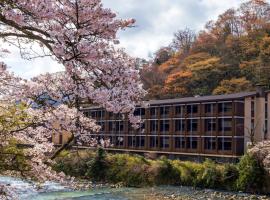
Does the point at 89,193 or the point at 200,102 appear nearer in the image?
the point at 89,193

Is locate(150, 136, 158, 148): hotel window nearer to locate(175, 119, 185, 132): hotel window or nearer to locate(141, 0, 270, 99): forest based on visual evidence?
locate(175, 119, 185, 132): hotel window

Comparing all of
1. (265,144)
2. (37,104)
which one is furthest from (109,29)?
(265,144)

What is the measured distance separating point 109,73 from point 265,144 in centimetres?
3104

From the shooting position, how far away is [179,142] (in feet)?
168

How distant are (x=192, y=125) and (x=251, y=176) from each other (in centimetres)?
1406

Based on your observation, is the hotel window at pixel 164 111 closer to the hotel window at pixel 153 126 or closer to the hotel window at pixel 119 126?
the hotel window at pixel 153 126

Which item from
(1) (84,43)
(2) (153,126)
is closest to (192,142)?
(2) (153,126)

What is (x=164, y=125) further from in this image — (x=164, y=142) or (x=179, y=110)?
(x=179, y=110)

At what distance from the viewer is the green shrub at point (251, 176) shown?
Answer: 3622cm

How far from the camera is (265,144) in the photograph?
36.2 metres

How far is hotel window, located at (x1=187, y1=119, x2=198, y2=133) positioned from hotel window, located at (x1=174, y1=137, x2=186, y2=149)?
1.44m

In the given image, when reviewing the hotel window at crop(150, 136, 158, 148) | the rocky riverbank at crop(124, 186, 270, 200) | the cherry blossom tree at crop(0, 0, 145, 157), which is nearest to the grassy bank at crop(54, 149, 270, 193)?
the rocky riverbank at crop(124, 186, 270, 200)

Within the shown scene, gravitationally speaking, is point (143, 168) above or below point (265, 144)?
below

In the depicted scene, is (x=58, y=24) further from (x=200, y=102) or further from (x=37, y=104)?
(x=200, y=102)
